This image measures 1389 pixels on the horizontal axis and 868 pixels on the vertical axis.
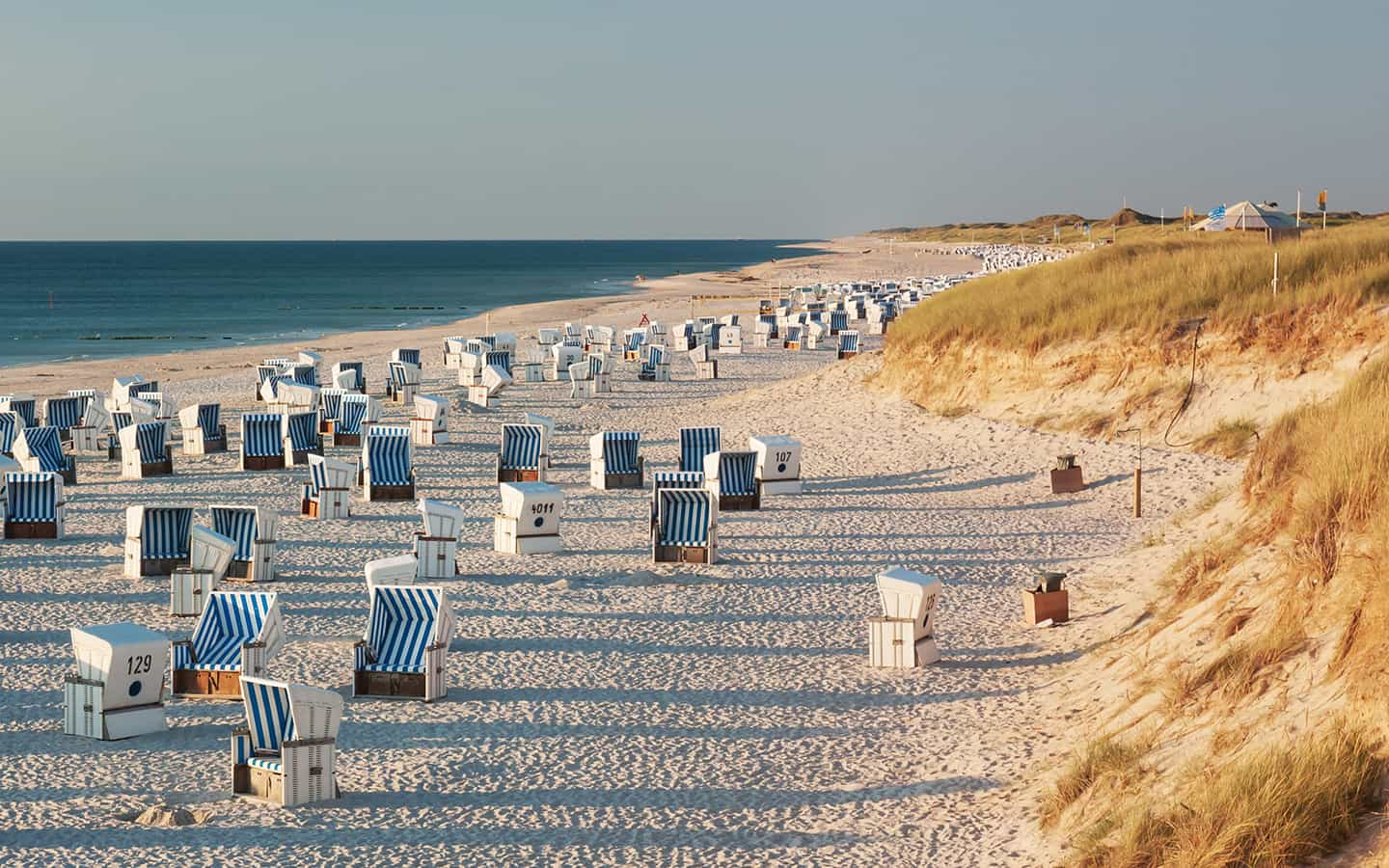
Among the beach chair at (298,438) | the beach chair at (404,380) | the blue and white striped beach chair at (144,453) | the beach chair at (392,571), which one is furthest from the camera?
the beach chair at (404,380)

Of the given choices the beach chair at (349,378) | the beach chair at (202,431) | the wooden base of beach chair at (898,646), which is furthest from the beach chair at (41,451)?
the wooden base of beach chair at (898,646)

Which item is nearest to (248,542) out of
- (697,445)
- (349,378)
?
(697,445)

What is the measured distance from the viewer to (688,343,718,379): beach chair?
112ft

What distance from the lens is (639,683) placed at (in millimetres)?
11062

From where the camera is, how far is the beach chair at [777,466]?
18.6 m

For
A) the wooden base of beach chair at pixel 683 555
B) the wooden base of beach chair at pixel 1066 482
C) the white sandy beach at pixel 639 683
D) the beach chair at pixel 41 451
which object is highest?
the beach chair at pixel 41 451

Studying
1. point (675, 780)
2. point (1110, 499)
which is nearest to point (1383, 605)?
point (675, 780)

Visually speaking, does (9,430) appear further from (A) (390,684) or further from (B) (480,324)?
(B) (480,324)

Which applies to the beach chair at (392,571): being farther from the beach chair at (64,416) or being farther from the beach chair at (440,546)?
the beach chair at (64,416)

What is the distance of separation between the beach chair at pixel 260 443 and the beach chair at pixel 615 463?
5243mm

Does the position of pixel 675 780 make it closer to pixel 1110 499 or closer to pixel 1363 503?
pixel 1363 503

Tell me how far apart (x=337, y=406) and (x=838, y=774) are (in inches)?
677

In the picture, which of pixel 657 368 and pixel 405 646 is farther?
pixel 657 368

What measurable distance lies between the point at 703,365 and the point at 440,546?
2069cm
